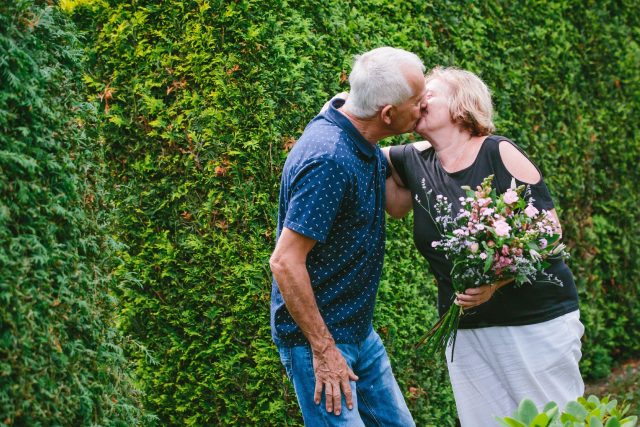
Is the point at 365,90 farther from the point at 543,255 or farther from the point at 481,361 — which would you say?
the point at 481,361

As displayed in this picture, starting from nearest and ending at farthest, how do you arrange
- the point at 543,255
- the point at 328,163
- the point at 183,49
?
the point at 328,163 < the point at 543,255 < the point at 183,49

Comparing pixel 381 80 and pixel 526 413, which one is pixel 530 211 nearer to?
pixel 381 80

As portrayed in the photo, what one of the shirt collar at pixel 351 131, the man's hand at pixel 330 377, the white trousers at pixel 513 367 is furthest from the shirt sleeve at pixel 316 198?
the white trousers at pixel 513 367

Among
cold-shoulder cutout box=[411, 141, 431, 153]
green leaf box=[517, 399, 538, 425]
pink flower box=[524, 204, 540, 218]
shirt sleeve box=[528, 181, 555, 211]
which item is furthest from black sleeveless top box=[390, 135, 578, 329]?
green leaf box=[517, 399, 538, 425]

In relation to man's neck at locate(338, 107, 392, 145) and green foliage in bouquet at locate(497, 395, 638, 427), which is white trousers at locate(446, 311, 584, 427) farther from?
man's neck at locate(338, 107, 392, 145)

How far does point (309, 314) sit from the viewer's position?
3117 millimetres

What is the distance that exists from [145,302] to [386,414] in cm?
162

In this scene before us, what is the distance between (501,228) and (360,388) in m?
0.95

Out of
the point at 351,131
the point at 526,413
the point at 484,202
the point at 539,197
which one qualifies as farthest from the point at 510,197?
the point at 526,413

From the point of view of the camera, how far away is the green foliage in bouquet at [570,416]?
261 cm

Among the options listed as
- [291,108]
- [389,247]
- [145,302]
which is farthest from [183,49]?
[389,247]

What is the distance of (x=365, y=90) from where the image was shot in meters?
3.29

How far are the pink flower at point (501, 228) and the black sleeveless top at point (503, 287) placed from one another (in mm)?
399

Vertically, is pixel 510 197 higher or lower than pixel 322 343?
higher
